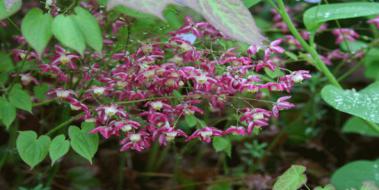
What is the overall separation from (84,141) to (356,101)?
1.87 feet

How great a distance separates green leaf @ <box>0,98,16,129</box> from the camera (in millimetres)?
1107

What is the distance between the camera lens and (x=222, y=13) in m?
0.79

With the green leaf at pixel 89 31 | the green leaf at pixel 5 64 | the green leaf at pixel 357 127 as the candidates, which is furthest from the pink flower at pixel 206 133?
the green leaf at pixel 357 127

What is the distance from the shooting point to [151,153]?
1729 mm

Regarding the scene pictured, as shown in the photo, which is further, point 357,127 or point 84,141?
point 357,127

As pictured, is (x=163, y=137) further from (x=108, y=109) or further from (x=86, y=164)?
(x=86, y=164)

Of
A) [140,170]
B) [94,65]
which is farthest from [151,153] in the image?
[94,65]

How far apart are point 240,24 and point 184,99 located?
0.39 metres

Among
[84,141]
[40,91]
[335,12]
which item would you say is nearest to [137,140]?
[84,141]

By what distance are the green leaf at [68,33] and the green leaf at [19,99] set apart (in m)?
0.36

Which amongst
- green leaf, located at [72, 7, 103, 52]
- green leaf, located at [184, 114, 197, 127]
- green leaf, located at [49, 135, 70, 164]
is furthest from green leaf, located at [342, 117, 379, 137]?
green leaf, located at [72, 7, 103, 52]

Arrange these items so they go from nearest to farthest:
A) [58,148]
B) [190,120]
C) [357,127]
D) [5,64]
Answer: [58,148]
[190,120]
[5,64]
[357,127]

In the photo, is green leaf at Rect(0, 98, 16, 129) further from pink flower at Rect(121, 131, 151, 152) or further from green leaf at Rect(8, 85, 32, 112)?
pink flower at Rect(121, 131, 151, 152)

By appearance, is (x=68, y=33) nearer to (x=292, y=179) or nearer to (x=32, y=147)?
(x=32, y=147)
